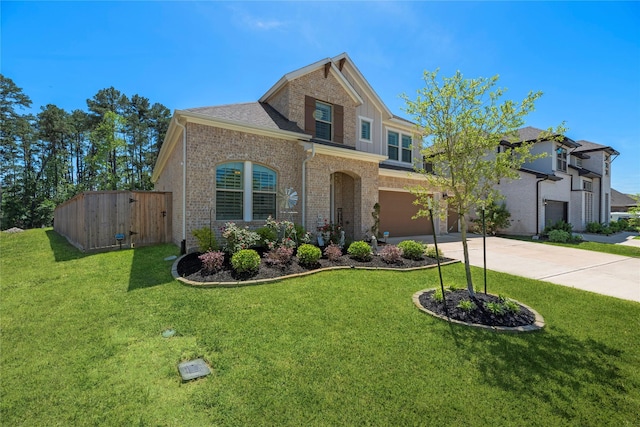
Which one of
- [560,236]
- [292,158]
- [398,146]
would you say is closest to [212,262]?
[292,158]

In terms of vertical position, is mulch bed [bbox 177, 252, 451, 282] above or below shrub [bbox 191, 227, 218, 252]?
below

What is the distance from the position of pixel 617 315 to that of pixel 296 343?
18.5ft

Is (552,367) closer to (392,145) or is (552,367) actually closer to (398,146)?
(392,145)

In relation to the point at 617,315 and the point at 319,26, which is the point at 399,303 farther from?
the point at 319,26

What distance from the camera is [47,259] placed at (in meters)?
8.53

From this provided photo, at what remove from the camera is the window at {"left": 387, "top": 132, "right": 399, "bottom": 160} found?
15266 mm

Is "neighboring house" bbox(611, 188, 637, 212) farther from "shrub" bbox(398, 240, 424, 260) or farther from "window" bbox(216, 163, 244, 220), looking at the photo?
"window" bbox(216, 163, 244, 220)

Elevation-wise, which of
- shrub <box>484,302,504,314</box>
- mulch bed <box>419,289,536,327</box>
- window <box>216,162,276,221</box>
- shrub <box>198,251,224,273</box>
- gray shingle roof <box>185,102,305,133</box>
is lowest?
mulch bed <box>419,289,536,327</box>

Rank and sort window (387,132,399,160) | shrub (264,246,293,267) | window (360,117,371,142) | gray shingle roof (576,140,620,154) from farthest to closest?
gray shingle roof (576,140,620,154)
window (387,132,399,160)
window (360,117,371,142)
shrub (264,246,293,267)

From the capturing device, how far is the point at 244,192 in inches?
365

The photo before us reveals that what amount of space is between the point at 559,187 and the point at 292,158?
2009 centimetres

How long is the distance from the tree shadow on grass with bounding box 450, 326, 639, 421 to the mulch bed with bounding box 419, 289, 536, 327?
36 cm

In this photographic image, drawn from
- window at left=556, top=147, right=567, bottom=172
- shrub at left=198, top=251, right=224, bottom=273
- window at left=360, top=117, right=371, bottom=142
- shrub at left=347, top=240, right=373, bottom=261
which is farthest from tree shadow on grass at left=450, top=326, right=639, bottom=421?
window at left=556, top=147, right=567, bottom=172

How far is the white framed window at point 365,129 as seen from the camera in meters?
13.7
